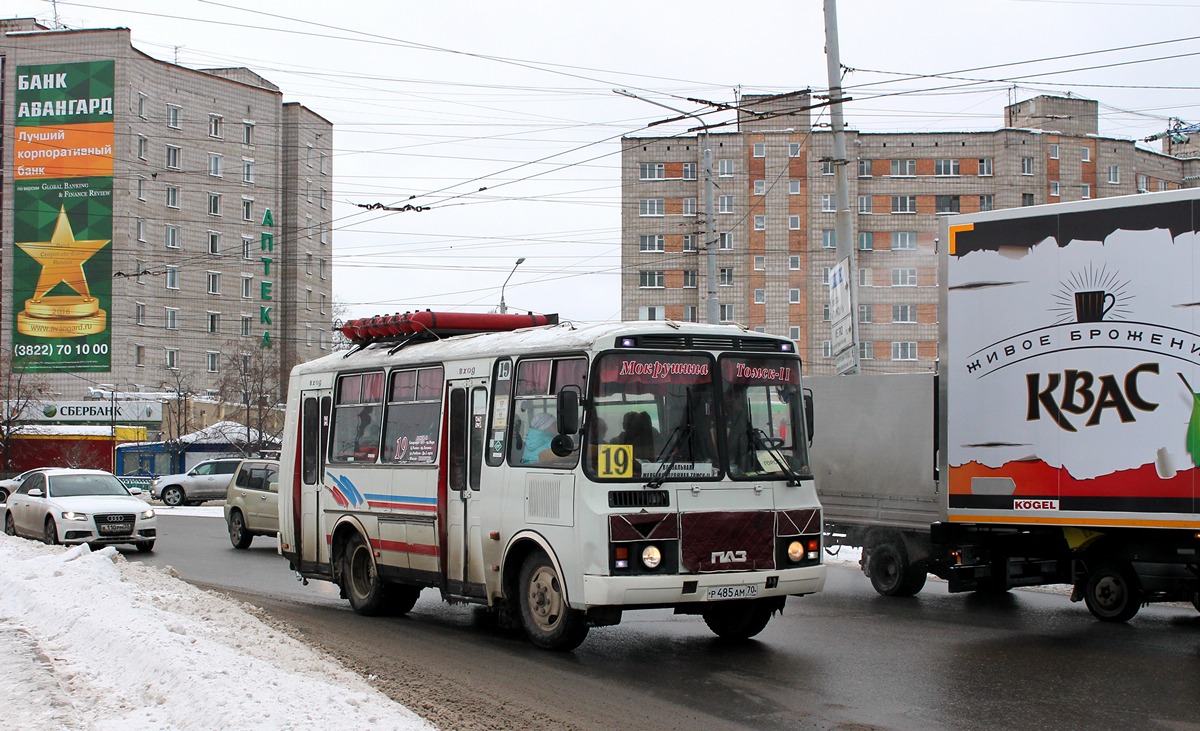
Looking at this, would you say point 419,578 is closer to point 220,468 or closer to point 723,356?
point 723,356

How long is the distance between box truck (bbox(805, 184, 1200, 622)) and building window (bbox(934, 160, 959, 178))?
64.8 m

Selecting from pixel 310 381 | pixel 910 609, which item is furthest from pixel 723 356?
pixel 310 381

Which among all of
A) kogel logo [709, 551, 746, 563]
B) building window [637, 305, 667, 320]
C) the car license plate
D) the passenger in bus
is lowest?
the car license plate

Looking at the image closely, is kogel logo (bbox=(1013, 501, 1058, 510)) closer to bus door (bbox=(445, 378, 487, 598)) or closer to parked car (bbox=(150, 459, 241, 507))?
bus door (bbox=(445, 378, 487, 598))

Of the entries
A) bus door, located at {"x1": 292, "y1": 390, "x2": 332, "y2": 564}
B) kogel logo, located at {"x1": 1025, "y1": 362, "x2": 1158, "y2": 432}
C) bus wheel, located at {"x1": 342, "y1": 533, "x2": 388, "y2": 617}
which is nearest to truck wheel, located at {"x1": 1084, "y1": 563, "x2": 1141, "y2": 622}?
kogel logo, located at {"x1": 1025, "y1": 362, "x2": 1158, "y2": 432}

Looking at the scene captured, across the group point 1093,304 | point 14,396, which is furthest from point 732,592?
point 14,396

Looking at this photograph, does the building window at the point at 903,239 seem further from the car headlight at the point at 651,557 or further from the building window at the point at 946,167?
the car headlight at the point at 651,557

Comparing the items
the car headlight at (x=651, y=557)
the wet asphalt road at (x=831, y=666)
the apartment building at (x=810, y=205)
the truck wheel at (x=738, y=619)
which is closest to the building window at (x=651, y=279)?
the apartment building at (x=810, y=205)

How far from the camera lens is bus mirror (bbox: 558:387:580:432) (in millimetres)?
9852

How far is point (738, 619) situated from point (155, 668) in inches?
207

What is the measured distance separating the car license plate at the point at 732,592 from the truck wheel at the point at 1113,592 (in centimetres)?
409

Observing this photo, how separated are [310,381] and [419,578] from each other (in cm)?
358

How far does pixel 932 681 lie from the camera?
30.4 ft

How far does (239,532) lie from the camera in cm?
2395
